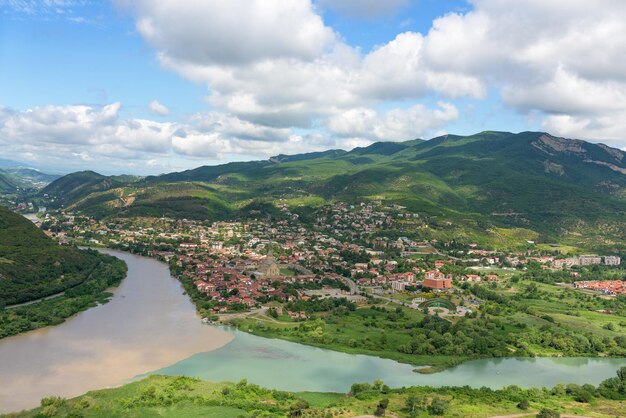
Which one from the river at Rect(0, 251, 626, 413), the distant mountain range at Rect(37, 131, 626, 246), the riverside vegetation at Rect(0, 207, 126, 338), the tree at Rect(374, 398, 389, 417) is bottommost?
the river at Rect(0, 251, 626, 413)

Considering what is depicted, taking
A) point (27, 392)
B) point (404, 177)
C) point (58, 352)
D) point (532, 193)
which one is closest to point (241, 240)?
point (58, 352)

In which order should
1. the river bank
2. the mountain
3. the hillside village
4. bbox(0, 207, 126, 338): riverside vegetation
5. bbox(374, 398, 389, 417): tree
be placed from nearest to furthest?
bbox(374, 398, 389, 417): tree
the river bank
bbox(0, 207, 126, 338): riverside vegetation
the hillside village
the mountain

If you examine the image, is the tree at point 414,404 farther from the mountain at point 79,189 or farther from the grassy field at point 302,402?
the mountain at point 79,189

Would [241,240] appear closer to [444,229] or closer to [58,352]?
[444,229]

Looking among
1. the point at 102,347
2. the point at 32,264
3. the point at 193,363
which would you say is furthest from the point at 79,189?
the point at 193,363

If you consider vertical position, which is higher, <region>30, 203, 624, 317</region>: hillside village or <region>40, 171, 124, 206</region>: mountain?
<region>40, 171, 124, 206</region>: mountain

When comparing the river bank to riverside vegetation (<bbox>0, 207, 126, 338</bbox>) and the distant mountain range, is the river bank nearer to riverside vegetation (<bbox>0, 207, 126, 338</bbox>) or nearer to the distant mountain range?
riverside vegetation (<bbox>0, 207, 126, 338</bbox>)

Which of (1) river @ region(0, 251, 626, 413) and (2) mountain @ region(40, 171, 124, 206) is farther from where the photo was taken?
(2) mountain @ region(40, 171, 124, 206)

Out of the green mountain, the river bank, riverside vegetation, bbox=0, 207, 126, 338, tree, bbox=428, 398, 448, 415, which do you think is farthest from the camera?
the green mountain

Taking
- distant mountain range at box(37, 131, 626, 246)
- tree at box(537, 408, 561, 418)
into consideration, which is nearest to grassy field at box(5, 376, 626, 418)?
tree at box(537, 408, 561, 418)
